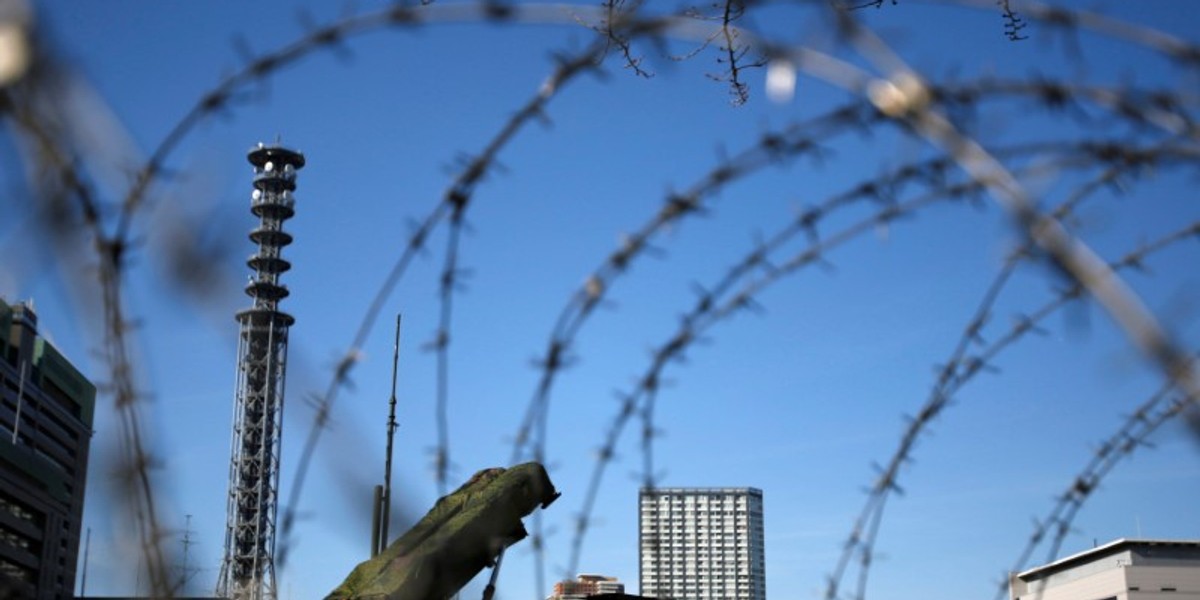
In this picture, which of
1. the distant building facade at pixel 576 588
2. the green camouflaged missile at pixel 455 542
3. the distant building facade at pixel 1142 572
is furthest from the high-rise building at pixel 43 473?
the green camouflaged missile at pixel 455 542

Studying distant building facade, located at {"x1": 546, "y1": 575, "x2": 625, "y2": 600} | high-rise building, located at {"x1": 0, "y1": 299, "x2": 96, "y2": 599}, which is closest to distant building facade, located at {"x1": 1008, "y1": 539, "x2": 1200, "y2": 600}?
high-rise building, located at {"x1": 0, "y1": 299, "x2": 96, "y2": 599}

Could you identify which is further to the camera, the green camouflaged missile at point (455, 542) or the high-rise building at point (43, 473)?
the high-rise building at point (43, 473)

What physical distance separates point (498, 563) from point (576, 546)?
1095 mm

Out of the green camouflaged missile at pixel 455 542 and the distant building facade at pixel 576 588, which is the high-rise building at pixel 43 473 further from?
the green camouflaged missile at pixel 455 542

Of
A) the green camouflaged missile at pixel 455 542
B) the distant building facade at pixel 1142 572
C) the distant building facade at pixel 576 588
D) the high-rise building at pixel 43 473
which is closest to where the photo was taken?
the distant building facade at pixel 576 588

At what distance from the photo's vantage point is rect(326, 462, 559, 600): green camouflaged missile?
10.5 feet

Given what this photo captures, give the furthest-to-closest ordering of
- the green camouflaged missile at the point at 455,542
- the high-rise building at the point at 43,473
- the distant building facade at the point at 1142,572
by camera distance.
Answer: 1. the distant building facade at the point at 1142,572
2. the high-rise building at the point at 43,473
3. the green camouflaged missile at the point at 455,542

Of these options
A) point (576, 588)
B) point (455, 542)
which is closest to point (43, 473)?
point (455, 542)

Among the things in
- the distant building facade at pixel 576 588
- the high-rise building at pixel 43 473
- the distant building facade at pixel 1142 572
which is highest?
the high-rise building at pixel 43 473

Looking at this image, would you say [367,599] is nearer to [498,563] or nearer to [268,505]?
[498,563]

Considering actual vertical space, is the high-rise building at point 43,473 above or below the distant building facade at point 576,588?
above

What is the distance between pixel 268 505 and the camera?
115625 mm

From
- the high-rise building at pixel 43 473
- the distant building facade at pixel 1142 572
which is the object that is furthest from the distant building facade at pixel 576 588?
the distant building facade at pixel 1142 572

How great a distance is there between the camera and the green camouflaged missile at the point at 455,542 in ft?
10.5
